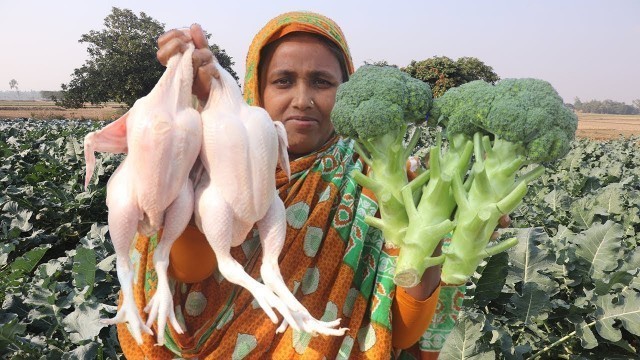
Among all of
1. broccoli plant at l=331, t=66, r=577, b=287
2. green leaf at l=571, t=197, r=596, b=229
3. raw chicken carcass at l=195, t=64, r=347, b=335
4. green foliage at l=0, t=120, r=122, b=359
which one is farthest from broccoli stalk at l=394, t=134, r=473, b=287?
green leaf at l=571, t=197, r=596, b=229

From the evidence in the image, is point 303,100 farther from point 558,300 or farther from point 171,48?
point 558,300

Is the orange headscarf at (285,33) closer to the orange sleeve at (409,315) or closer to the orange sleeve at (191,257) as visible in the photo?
the orange sleeve at (191,257)

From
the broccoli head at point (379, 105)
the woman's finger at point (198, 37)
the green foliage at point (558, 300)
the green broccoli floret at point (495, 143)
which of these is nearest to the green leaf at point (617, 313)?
the green foliage at point (558, 300)

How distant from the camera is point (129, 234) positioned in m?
1.01

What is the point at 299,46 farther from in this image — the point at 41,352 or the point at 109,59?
the point at 109,59

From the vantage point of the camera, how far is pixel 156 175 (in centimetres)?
96

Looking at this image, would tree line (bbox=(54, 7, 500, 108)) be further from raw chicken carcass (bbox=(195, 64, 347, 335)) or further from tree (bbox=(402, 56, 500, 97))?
raw chicken carcass (bbox=(195, 64, 347, 335))

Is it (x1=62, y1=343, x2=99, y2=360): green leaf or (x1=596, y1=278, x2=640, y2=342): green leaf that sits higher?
(x1=596, y1=278, x2=640, y2=342): green leaf

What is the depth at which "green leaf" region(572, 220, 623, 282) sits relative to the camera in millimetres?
2375

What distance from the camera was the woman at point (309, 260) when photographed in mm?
1477

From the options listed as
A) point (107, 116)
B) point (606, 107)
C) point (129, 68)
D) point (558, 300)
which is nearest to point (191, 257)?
point (558, 300)

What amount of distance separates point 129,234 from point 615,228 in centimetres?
231

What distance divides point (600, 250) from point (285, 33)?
6.16 feet

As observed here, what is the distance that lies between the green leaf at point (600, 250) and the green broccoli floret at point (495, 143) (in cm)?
145
